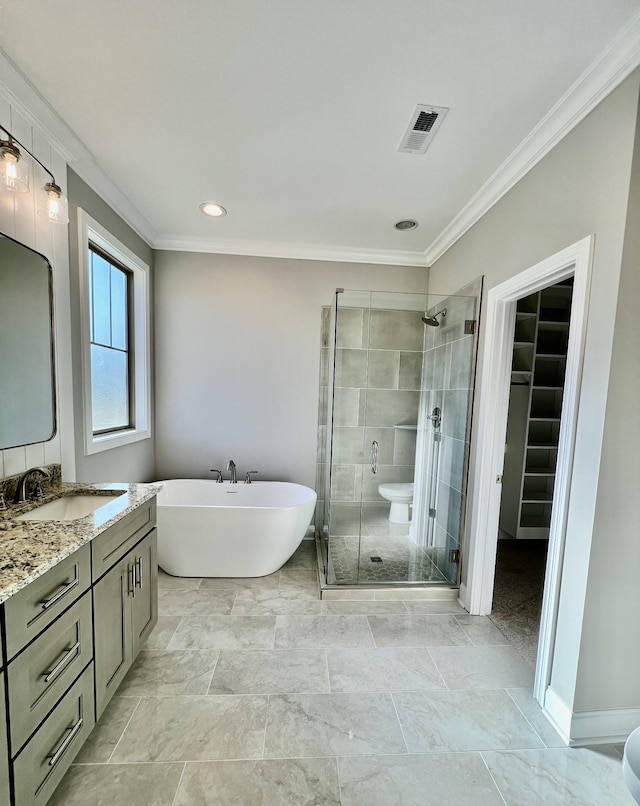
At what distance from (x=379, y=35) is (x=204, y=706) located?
2.79 meters

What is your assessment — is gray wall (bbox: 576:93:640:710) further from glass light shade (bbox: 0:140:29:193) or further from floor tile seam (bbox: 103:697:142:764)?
glass light shade (bbox: 0:140:29:193)

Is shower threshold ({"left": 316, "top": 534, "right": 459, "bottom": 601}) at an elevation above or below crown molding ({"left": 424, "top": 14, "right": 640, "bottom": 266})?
below

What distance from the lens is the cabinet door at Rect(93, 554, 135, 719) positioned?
136 cm

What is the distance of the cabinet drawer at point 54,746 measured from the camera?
3.26 ft

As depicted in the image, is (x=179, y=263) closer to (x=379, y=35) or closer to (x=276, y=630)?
(x=379, y=35)

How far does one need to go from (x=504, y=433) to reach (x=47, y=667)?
7.80 feet

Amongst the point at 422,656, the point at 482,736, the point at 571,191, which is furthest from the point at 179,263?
the point at 482,736


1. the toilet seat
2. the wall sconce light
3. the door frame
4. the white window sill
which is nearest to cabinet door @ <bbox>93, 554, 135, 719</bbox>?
the white window sill

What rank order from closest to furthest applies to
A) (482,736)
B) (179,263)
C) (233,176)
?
1. (482,736)
2. (233,176)
3. (179,263)

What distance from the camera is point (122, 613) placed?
1.55m

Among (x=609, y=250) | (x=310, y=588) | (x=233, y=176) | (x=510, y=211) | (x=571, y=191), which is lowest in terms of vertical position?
(x=310, y=588)

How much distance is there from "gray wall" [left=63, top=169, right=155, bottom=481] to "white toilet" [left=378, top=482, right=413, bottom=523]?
2181 millimetres

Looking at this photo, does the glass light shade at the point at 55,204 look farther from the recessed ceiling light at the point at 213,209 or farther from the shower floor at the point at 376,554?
the shower floor at the point at 376,554

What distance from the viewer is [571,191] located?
1.51 m
